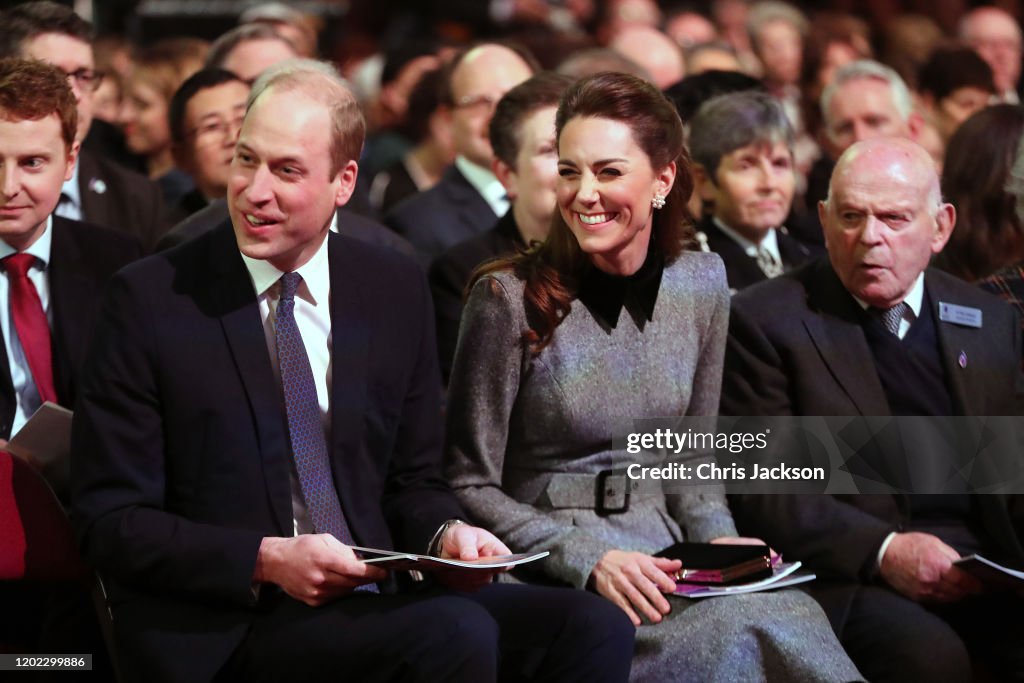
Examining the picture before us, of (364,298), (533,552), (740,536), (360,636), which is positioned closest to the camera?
(360,636)

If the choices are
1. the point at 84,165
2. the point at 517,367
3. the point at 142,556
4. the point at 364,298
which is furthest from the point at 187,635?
the point at 84,165

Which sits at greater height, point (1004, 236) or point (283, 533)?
point (1004, 236)

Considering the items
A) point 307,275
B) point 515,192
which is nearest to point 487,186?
point 515,192

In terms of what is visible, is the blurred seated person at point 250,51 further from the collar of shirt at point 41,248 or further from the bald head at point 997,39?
the bald head at point 997,39

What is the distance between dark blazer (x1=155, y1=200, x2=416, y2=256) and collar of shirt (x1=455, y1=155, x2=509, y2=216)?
49.3 inches

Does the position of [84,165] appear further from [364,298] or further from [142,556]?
[142,556]

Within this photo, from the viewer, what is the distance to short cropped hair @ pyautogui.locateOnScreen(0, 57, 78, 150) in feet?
11.6

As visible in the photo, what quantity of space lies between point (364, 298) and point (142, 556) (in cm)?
75

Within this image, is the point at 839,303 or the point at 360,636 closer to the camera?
the point at 360,636

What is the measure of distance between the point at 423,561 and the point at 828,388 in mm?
1578

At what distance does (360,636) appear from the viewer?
9.45 feet

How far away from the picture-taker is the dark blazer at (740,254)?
4875mm

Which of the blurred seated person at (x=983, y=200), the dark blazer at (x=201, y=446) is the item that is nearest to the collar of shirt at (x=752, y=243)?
the blurred seated person at (x=983, y=200)

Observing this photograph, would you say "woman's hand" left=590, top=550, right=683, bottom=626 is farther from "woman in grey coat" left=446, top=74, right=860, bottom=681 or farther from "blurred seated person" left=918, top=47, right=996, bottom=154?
"blurred seated person" left=918, top=47, right=996, bottom=154
